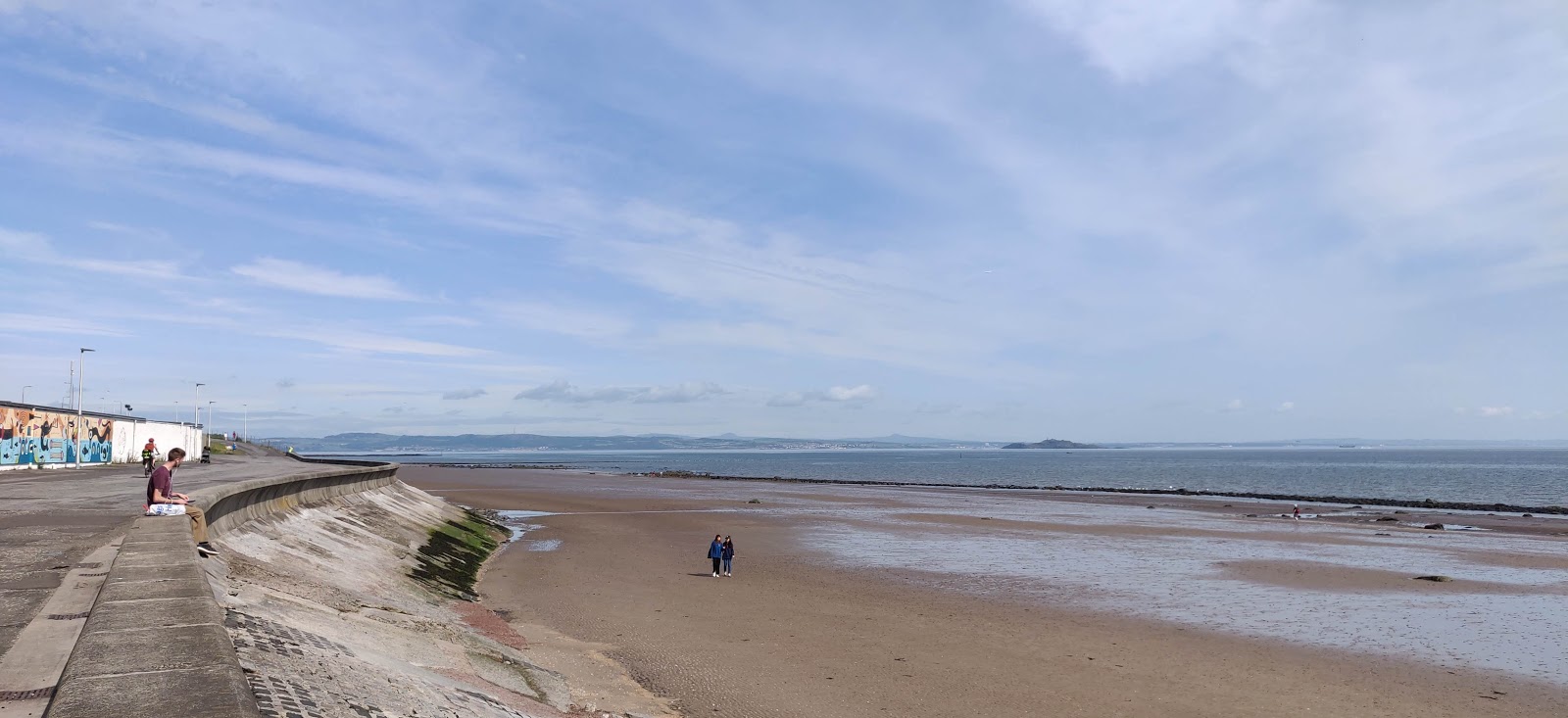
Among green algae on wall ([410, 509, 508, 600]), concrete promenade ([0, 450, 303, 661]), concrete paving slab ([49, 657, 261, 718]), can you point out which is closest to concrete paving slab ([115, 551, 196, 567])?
concrete promenade ([0, 450, 303, 661])

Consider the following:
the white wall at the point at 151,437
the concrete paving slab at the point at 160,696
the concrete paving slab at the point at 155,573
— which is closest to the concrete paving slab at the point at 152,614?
the concrete paving slab at the point at 155,573

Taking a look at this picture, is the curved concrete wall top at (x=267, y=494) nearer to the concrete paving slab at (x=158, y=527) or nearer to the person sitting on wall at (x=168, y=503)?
the person sitting on wall at (x=168, y=503)

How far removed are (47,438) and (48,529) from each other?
3414 centimetres

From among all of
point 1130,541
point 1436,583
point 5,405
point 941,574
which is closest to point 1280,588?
point 1436,583

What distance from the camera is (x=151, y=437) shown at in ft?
196

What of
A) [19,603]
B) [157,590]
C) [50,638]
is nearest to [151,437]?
[19,603]

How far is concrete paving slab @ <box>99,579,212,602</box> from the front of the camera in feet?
27.7

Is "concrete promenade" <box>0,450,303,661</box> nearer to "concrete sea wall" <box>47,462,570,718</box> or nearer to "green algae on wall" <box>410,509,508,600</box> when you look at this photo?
"concrete sea wall" <box>47,462,570,718</box>

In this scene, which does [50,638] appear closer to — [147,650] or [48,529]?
[147,650]

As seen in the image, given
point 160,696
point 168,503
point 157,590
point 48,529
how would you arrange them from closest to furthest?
point 160,696, point 157,590, point 168,503, point 48,529

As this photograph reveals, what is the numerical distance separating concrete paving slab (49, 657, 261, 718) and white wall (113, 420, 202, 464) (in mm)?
55669

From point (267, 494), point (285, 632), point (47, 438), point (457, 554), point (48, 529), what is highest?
point (47, 438)

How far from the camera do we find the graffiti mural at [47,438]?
4078cm

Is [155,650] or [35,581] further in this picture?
[35,581]
